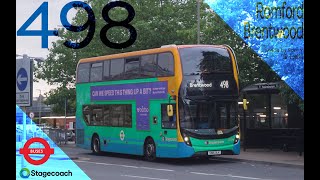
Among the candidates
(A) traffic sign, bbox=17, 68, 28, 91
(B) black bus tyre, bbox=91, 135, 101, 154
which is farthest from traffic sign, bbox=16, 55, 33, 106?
(B) black bus tyre, bbox=91, 135, 101, 154

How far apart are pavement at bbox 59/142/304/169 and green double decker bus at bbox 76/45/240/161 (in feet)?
3.91

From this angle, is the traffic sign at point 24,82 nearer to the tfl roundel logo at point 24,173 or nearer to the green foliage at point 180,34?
the tfl roundel logo at point 24,173

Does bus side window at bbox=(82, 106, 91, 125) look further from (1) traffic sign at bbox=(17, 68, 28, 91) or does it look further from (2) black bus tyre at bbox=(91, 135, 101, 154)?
(1) traffic sign at bbox=(17, 68, 28, 91)

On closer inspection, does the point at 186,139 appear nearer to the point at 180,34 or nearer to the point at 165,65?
the point at 165,65

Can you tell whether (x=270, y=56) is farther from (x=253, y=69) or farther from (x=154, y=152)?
(x=253, y=69)

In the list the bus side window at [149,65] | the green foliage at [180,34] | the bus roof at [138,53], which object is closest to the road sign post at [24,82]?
the bus roof at [138,53]

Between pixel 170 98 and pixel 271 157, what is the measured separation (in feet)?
15.6

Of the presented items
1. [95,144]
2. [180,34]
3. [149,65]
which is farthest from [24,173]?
[180,34]

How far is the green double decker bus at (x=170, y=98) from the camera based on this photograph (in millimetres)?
17328

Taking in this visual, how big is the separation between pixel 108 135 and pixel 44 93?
9.20 metres

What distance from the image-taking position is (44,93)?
11352 millimetres

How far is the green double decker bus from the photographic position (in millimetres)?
17328

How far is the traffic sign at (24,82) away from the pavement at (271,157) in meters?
10.0
